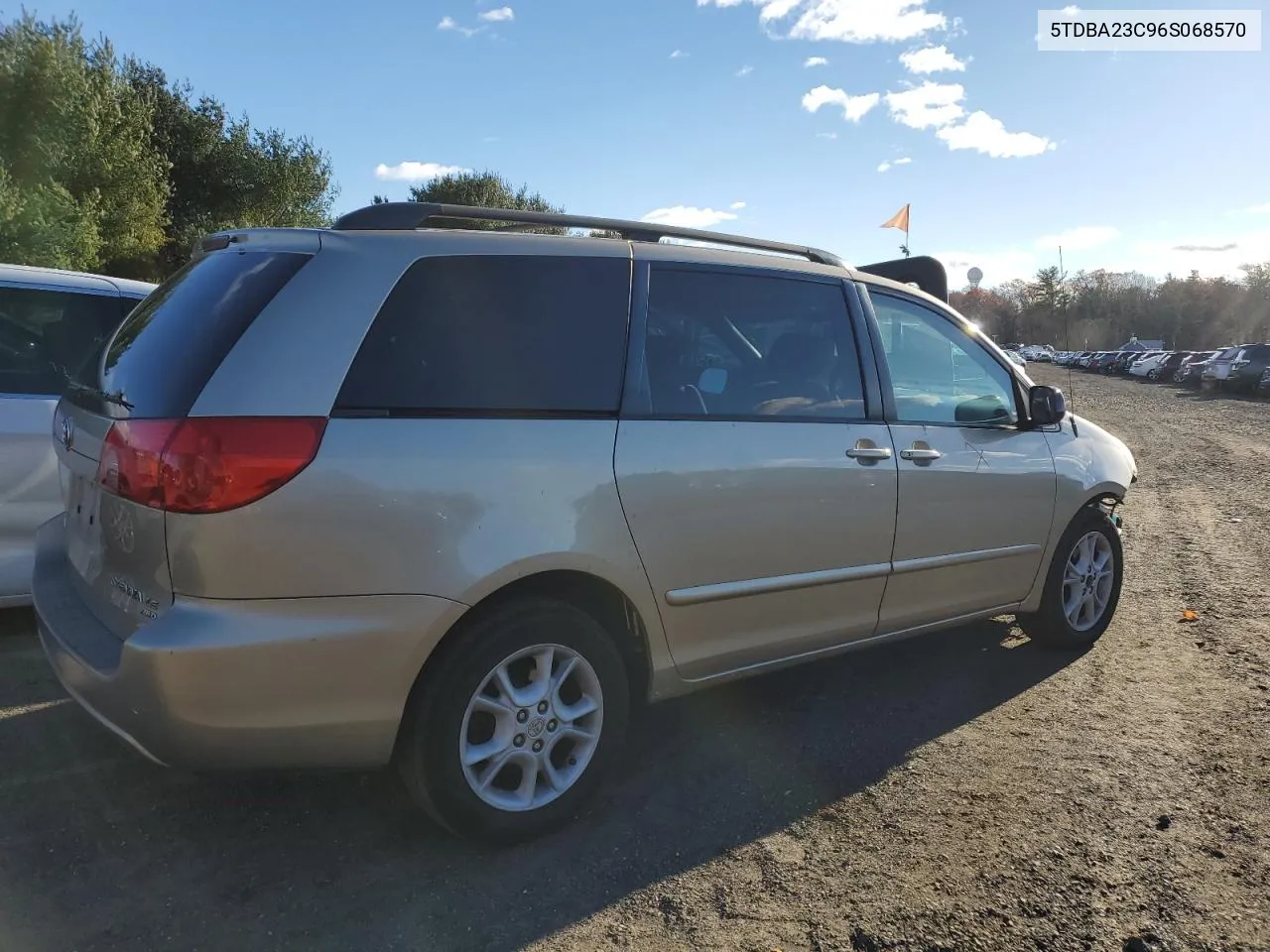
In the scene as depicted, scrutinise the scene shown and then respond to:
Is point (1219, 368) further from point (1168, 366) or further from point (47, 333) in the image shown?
point (47, 333)

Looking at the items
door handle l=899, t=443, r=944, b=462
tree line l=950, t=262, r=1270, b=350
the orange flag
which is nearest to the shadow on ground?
door handle l=899, t=443, r=944, b=462

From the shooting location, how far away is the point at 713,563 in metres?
3.13

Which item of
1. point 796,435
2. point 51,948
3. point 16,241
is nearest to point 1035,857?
point 796,435

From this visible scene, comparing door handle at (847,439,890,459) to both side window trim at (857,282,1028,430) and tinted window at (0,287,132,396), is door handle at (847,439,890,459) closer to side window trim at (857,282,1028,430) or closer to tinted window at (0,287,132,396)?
side window trim at (857,282,1028,430)

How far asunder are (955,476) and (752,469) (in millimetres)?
1192

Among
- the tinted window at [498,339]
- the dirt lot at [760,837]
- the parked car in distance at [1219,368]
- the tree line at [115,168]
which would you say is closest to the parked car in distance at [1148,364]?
the parked car in distance at [1219,368]

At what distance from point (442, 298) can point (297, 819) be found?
5.68 ft

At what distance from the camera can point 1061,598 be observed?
15.1 ft

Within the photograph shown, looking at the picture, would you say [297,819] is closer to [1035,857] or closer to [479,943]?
[479,943]

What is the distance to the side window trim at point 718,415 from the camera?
3.03 m

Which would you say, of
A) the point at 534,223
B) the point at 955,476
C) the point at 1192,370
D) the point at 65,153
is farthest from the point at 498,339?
the point at 1192,370

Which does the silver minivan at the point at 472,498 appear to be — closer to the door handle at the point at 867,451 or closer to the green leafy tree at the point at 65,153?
the door handle at the point at 867,451

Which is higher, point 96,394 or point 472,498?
point 96,394

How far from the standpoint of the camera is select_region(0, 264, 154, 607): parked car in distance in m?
4.18
